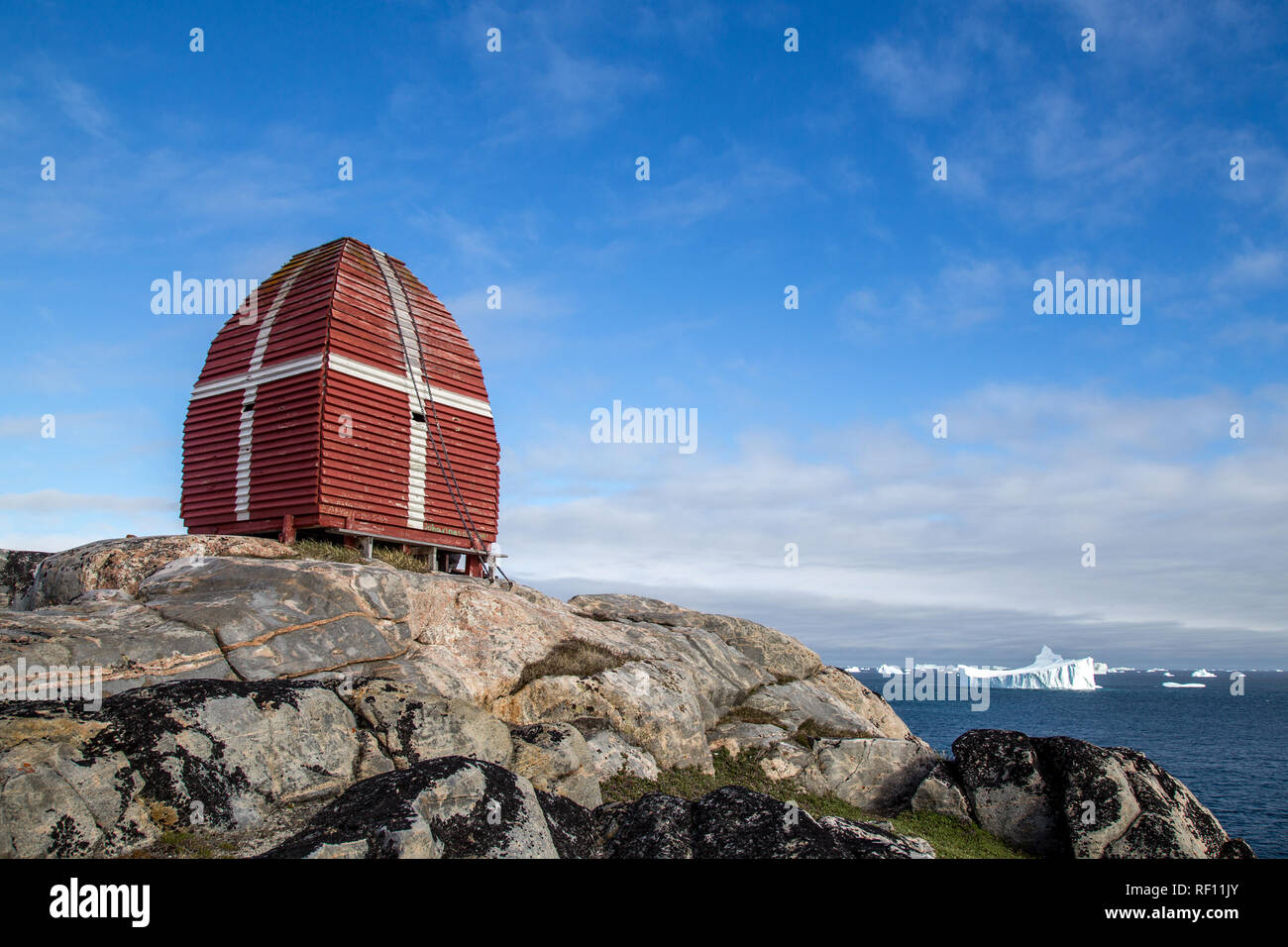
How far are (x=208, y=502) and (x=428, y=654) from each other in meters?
13.1

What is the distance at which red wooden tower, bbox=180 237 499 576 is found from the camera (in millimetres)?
22719

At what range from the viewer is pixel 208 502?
24.6 metres

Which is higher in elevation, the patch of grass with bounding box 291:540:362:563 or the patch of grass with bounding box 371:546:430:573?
the patch of grass with bounding box 291:540:362:563

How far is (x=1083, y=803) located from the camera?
1564 centimetres

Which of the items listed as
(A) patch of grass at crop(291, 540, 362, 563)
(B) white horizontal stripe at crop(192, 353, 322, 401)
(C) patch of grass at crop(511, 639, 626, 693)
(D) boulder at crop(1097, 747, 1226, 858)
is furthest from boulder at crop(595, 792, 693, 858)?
(B) white horizontal stripe at crop(192, 353, 322, 401)

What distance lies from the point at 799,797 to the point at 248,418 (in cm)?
1861

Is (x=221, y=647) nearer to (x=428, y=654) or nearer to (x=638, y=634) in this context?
(x=428, y=654)

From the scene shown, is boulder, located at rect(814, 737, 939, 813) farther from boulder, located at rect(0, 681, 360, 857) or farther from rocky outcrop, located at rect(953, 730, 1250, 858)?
boulder, located at rect(0, 681, 360, 857)

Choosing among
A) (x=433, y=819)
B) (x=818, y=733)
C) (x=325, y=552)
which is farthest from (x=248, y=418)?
(x=433, y=819)

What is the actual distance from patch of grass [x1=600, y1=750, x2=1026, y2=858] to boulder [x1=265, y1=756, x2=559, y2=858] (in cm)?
488

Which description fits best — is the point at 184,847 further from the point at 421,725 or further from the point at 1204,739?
the point at 1204,739

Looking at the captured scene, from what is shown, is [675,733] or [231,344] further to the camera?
[231,344]

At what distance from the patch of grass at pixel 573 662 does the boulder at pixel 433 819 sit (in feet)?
22.8
